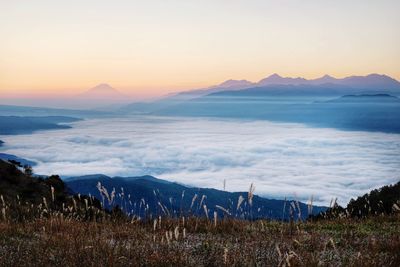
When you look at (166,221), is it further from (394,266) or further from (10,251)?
(394,266)

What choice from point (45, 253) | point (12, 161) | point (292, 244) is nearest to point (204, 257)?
point (292, 244)

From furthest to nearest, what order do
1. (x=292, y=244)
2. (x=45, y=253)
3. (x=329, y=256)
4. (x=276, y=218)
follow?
1. (x=276, y=218)
2. (x=292, y=244)
3. (x=329, y=256)
4. (x=45, y=253)

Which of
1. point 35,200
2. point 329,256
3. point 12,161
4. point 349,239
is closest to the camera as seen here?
point 329,256

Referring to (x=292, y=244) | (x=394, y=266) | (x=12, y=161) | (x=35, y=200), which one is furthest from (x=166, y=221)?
(x=12, y=161)

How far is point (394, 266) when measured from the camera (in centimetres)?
597

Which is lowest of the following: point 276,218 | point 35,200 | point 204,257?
point 35,200

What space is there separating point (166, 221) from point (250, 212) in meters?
1.79

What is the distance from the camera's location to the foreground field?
5.96 metres

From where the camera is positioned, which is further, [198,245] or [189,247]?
[198,245]

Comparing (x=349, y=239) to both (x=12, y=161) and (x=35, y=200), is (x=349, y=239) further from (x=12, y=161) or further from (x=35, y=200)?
(x=12, y=161)

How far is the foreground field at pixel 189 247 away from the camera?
5.96m

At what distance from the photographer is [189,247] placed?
755 cm

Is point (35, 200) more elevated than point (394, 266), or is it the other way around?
point (394, 266)

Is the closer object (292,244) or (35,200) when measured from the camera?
(292,244)
